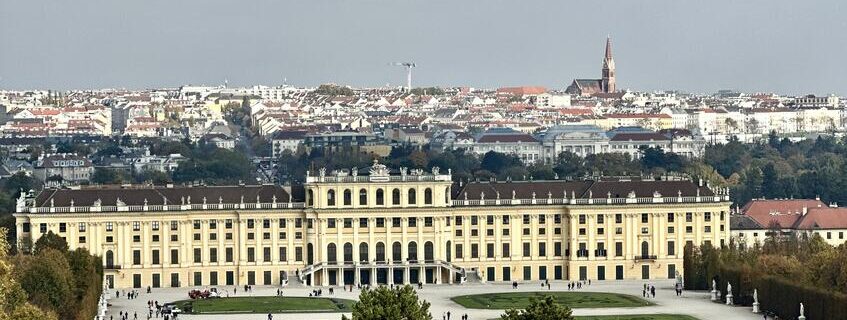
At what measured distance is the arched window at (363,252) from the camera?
10469 cm

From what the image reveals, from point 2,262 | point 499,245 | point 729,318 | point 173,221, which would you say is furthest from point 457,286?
point 2,262

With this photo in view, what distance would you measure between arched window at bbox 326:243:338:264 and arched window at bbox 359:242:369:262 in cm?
86

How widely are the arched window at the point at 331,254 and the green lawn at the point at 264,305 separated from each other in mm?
9046

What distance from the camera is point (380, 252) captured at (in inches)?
4134

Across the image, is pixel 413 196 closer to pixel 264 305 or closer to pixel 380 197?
pixel 380 197

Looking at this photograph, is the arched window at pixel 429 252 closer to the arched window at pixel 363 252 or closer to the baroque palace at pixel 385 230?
the baroque palace at pixel 385 230

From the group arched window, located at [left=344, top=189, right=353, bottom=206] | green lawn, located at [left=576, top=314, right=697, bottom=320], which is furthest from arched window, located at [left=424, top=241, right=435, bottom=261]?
green lawn, located at [left=576, top=314, right=697, bottom=320]

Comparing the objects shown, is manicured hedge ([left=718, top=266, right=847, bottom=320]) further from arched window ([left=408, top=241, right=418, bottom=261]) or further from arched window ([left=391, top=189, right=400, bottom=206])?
arched window ([left=391, top=189, right=400, bottom=206])

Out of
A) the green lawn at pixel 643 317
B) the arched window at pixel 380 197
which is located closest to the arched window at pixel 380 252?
the arched window at pixel 380 197

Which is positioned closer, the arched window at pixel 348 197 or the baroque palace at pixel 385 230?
the baroque palace at pixel 385 230

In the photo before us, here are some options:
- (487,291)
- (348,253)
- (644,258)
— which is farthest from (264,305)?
(644,258)

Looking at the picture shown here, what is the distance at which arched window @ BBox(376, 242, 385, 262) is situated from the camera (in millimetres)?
104812

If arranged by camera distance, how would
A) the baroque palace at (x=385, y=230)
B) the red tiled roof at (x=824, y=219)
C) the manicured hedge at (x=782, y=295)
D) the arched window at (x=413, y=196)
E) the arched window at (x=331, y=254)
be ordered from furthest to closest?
the red tiled roof at (x=824, y=219)
the arched window at (x=413, y=196)
the arched window at (x=331, y=254)
the baroque palace at (x=385, y=230)
the manicured hedge at (x=782, y=295)

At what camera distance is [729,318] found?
84750mm
